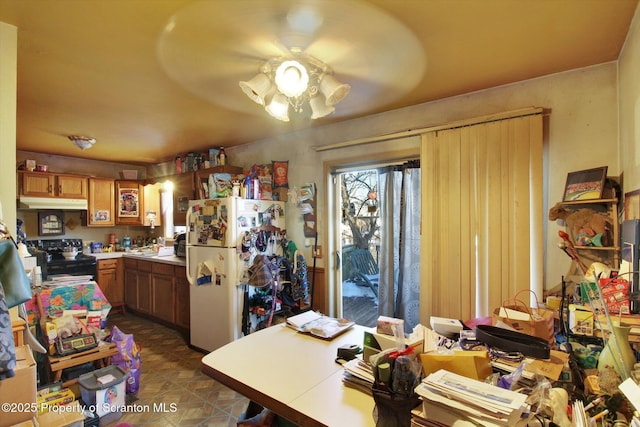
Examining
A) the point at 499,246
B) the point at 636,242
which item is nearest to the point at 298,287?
the point at 499,246

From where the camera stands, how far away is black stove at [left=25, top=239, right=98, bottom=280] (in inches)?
158

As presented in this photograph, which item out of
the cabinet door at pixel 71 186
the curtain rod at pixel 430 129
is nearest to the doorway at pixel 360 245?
the curtain rod at pixel 430 129

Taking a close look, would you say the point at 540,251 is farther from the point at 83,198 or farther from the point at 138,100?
the point at 83,198

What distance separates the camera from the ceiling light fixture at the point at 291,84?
1.58m

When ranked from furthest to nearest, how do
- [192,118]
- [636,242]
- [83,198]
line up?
[83,198]
[192,118]
[636,242]

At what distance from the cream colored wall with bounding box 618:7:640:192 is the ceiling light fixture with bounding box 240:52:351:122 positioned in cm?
132

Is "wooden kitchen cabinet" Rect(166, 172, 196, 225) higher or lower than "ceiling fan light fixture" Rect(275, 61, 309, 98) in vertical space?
lower

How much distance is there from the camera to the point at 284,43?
1.53m

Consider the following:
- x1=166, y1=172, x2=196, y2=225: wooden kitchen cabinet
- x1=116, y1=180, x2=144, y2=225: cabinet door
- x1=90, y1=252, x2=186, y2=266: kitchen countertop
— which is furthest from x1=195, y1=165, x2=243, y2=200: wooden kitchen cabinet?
x1=116, y1=180, x2=144, y2=225: cabinet door

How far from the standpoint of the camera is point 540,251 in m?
1.94

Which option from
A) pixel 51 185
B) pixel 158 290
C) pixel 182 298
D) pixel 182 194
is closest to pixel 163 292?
pixel 158 290

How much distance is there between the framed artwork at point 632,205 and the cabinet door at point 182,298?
383 centimetres

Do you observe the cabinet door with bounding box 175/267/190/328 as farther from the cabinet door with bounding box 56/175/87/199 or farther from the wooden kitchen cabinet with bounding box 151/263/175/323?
the cabinet door with bounding box 56/175/87/199

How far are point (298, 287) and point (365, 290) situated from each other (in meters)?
1.75
